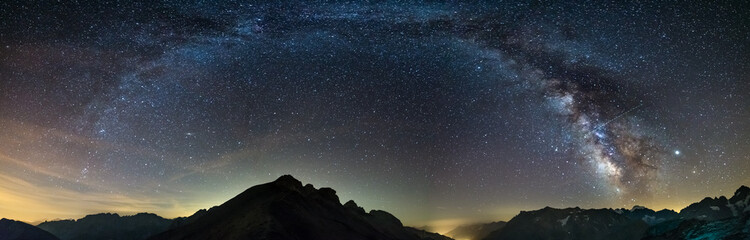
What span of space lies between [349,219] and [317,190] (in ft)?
83.7

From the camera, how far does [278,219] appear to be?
91.1m

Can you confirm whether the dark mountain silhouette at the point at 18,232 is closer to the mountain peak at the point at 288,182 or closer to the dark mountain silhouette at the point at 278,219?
the dark mountain silhouette at the point at 278,219

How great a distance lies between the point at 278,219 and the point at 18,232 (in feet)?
588

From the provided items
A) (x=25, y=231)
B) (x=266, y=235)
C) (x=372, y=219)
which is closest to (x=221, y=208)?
(x=266, y=235)

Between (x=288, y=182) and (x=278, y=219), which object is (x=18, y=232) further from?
(x=278, y=219)

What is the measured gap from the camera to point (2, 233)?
7072 inches

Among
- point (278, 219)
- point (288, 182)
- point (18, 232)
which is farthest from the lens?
point (18, 232)

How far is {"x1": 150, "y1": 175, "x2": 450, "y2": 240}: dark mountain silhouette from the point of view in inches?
3361

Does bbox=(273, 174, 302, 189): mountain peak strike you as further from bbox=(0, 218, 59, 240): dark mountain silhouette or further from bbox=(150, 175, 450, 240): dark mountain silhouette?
bbox=(0, 218, 59, 240): dark mountain silhouette

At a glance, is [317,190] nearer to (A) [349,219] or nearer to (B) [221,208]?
(A) [349,219]

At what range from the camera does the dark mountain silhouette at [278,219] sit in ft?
280

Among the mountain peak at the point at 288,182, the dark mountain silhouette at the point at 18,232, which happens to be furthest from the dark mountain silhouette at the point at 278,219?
the dark mountain silhouette at the point at 18,232

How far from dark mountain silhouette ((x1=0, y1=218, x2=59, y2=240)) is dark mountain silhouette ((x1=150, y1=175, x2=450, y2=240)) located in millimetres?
132053

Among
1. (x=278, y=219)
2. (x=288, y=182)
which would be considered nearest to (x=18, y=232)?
(x=288, y=182)
